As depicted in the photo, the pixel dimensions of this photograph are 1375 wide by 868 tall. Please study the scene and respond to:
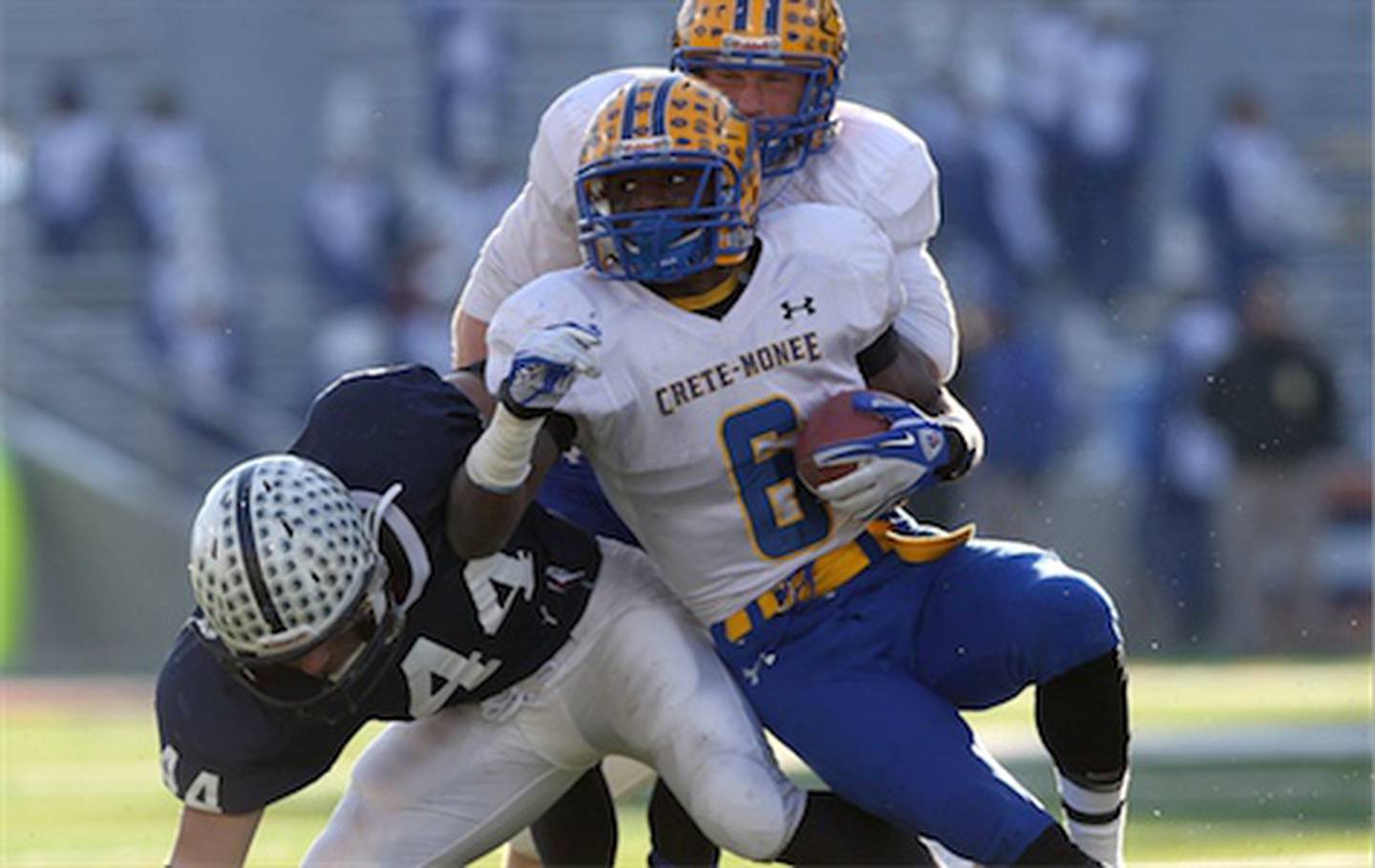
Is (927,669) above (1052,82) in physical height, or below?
above

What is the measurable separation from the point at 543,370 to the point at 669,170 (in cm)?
46

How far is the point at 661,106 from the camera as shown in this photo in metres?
4.23

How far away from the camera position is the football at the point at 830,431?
4176mm

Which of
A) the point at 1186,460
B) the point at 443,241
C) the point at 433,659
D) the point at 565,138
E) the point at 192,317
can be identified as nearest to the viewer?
the point at 433,659

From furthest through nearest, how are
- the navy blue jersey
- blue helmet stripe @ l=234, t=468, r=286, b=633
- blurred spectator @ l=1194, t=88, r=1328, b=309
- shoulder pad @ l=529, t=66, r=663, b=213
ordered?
blurred spectator @ l=1194, t=88, r=1328, b=309, shoulder pad @ l=529, t=66, r=663, b=213, the navy blue jersey, blue helmet stripe @ l=234, t=468, r=286, b=633

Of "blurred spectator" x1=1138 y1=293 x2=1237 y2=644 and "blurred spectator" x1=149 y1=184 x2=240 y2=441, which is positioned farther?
"blurred spectator" x1=149 y1=184 x2=240 y2=441

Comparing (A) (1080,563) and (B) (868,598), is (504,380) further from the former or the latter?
(A) (1080,563)

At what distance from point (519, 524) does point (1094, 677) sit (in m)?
0.96

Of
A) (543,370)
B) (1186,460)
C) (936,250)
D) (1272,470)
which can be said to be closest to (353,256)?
(936,250)

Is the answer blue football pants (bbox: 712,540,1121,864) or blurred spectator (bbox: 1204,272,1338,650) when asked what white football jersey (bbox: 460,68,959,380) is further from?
blurred spectator (bbox: 1204,272,1338,650)

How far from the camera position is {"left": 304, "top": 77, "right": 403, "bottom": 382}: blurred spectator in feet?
42.5

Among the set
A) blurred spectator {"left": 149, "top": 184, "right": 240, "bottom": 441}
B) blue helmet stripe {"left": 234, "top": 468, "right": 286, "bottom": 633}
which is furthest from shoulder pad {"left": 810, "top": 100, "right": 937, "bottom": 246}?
blurred spectator {"left": 149, "top": 184, "right": 240, "bottom": 441}

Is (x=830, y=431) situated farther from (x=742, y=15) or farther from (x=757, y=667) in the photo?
(x=742, y=15)

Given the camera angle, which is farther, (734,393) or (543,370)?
(734,393)
